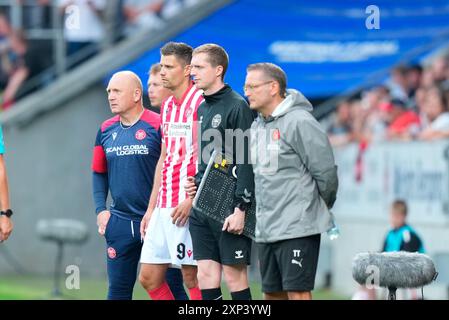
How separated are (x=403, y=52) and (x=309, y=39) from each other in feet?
4.97

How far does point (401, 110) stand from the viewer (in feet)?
58.7

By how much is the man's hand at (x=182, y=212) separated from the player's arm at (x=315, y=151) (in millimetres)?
1147

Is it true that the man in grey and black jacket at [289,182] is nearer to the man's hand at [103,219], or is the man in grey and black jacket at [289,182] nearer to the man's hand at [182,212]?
the man's hand at [182,212]

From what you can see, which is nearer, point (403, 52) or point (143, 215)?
point (143, 215)

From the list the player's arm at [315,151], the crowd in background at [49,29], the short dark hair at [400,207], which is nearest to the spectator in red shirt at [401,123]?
the short dark hair at [400,207]

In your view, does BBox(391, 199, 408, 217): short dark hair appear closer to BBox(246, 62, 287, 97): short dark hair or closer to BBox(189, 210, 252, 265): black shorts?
BBox(189, 210, 252, 265): black shorts

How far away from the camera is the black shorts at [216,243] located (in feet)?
32.2

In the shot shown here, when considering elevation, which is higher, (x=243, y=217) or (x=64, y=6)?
(x=64, y=6)

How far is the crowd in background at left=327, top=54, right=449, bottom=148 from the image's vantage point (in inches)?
664

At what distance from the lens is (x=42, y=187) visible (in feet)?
68.7

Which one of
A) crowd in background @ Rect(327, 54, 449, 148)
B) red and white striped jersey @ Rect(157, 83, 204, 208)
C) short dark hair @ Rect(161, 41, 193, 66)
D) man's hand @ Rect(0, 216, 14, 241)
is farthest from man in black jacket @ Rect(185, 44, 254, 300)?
crowd in background @ Rect(327, 54, 449, 148)
